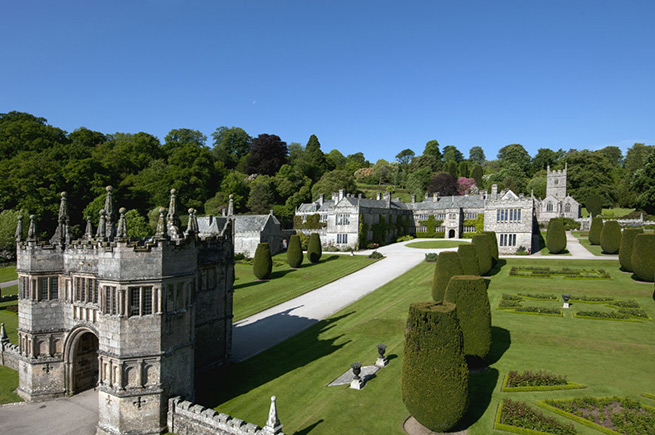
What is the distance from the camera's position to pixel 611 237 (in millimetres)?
44688

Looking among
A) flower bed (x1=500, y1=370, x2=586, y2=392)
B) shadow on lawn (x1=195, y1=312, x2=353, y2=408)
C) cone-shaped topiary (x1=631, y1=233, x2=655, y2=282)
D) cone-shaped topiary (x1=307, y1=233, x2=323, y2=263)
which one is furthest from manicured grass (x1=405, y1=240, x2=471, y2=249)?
flower bed (x1=500, y1=370, x2=586, y2=392)

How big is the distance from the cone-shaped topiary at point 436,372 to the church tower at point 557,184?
8604 centimetres

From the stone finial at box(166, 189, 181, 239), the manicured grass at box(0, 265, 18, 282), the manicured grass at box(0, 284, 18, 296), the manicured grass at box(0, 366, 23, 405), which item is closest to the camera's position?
the stone finial at box(166, 189, 181, 239)

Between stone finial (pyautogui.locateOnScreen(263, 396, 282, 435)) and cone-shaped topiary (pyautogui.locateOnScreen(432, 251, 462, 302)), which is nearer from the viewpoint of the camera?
stone finial (pyautogui.locateOnScreen(263, 396, 282, 435))

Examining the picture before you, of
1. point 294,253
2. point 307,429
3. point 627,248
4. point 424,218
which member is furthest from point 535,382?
point 424,218

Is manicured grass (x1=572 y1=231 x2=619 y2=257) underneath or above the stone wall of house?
above

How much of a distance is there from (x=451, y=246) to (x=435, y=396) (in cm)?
4861

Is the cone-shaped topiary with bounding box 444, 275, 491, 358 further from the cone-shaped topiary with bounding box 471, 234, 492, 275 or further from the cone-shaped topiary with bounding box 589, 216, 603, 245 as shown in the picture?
the cone-shaped topiary with bounding box 589, 216, 603, 245

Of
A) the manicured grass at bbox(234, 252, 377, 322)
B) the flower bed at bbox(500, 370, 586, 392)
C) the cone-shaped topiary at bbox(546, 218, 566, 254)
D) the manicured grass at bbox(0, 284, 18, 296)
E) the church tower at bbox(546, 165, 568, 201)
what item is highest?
the church tower at bbox(546, 165, 568, 201)

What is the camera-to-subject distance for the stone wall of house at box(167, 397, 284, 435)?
539 inches

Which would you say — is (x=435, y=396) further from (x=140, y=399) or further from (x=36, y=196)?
(x=36, y=196)

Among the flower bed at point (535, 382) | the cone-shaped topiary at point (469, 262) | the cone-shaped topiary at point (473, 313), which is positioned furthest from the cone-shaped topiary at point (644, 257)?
the cone-shaped topiary at point (473, 313)

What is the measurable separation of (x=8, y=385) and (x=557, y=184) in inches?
3858

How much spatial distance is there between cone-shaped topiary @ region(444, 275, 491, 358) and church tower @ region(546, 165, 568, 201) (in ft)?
263
